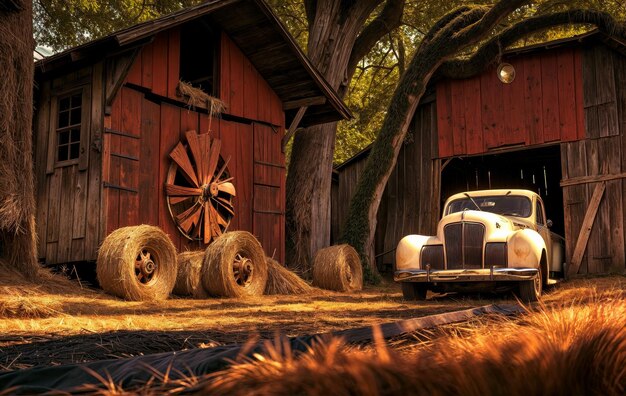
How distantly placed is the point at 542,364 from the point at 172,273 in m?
8.60

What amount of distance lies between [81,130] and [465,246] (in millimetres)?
6103

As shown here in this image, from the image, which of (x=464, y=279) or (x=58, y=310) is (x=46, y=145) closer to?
(x=58, y=310)

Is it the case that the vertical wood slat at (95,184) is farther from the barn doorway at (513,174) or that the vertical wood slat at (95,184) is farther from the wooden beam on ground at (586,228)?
the barn doorway at (513,174)

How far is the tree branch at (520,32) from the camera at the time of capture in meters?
13.4

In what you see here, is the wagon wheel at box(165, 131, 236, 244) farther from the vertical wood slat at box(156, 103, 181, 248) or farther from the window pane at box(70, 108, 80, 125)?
the window pane at box(70, 108, 80, 125)

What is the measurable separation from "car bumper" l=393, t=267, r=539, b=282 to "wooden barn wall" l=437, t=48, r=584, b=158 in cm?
605

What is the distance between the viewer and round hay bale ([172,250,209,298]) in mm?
10172

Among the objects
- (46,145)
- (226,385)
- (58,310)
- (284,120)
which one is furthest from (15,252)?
(226,385)

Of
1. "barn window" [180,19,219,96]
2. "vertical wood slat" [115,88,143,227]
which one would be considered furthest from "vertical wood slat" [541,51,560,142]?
"vertical wood slat" [115,88,143,227]

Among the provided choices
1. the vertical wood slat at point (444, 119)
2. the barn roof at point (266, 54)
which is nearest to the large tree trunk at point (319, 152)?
the barn roof at point (266, 54)

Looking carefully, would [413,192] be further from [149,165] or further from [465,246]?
[149,165]

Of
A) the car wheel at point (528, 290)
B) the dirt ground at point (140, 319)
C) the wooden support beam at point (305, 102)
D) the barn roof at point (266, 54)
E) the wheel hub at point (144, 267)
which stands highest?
the barn roof at point (266, 54)

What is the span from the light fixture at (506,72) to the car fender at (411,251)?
20.8 ft

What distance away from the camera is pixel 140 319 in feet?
21.9
